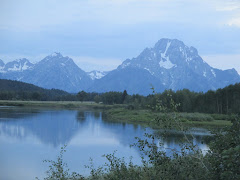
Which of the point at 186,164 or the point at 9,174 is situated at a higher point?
the point at 186,164

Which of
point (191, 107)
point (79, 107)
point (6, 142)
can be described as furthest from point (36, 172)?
point (79, 107)

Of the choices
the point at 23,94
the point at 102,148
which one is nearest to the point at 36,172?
the point at 102,148

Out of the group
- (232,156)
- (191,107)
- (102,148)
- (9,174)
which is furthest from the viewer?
(191,107)

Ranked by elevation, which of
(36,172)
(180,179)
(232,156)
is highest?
(232,156)

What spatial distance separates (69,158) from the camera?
2945 cm

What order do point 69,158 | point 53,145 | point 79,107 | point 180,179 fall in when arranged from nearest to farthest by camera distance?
1. point 180,179
2. point 69,158
3. point 53,145
4. point 79,107

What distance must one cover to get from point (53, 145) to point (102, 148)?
23.2 ft

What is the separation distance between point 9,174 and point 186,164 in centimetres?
1882

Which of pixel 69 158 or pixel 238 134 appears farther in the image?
pixel 69 158

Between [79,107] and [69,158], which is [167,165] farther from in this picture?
[79,107]

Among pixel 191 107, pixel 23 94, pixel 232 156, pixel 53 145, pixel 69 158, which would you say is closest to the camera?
pixel 232 156

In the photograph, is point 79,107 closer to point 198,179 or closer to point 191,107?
point 191,107

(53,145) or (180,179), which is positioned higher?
(180,179)

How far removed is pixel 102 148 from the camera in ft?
121
